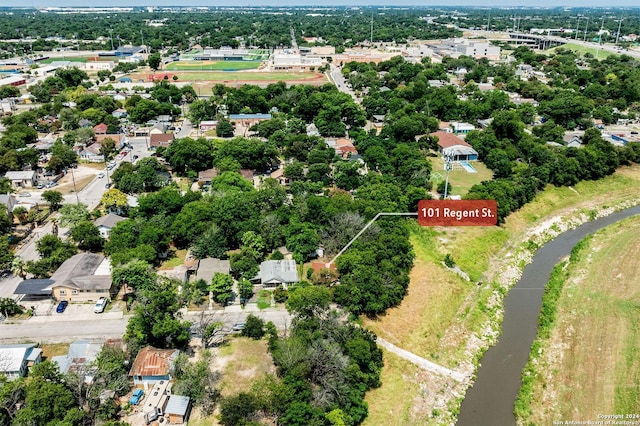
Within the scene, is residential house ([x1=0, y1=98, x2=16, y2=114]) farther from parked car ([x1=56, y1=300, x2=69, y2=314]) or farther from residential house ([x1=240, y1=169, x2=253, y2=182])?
parked car ([x1=56, y1=300, x2=69, y2=314])

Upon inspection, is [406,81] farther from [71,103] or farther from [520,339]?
[520,339]

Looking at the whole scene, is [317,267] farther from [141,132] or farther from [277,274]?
[141,132]

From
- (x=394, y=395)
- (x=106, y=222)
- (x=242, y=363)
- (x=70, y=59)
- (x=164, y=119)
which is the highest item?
(x=70, y=59)

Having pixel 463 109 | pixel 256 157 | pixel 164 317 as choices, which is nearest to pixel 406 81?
pixel 463 109

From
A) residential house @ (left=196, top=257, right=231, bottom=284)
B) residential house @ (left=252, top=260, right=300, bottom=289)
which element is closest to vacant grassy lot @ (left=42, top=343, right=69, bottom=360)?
residential house @ (left=196, top=257, right=231, bottom=284)

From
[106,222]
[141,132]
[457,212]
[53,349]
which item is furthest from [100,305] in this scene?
[141,132]
